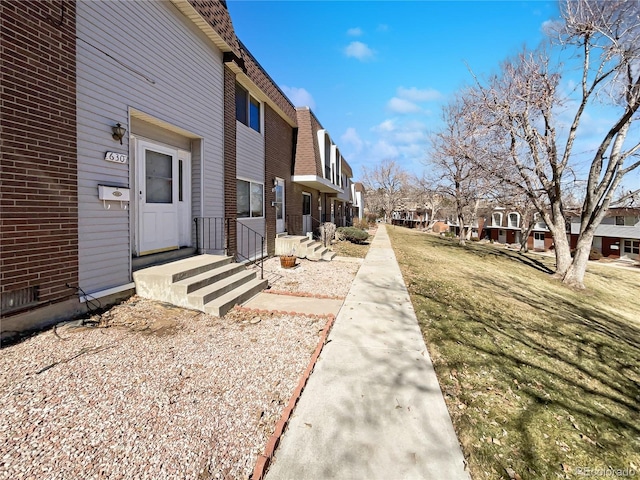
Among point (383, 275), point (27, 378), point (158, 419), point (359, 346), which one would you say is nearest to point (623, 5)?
point (383, 275)

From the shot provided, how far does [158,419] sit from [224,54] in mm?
8510

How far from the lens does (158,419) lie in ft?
8.40

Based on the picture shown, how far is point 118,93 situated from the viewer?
499 cm

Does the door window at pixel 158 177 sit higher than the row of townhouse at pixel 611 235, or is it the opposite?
the door window at pixel 158 177

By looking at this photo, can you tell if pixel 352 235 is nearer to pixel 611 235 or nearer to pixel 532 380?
pixel 532 380

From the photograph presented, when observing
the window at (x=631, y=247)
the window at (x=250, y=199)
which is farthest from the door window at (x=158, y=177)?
the window at (x=631, y=247)

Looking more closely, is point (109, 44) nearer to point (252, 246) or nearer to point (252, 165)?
point (252, 165)

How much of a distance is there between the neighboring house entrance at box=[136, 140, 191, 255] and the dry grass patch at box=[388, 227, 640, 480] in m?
5.53

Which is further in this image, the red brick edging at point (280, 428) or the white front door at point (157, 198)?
the white front door at point (157, 198)

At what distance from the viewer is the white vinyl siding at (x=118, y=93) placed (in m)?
4.49

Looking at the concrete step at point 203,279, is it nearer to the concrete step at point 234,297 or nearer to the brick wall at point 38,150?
the concrete step at point 234,297

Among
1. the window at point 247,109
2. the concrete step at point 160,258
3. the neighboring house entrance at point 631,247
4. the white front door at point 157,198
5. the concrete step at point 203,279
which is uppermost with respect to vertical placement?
the window at point 247,109

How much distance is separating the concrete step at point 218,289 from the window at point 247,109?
16.9 ft

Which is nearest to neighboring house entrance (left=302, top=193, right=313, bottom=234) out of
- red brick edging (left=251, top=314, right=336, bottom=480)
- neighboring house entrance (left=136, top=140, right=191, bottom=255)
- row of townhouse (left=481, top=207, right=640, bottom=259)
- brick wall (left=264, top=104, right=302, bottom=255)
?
brick wall (left=264, top=104, right=302, bottom=255)
